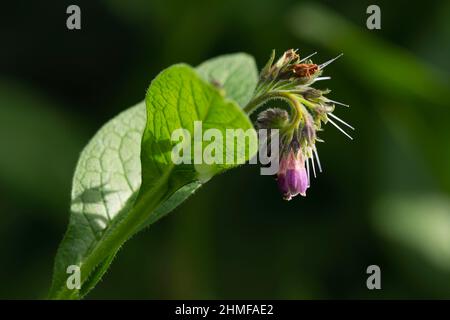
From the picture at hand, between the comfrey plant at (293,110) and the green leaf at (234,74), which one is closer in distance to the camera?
the comfrey plant at (293,110)

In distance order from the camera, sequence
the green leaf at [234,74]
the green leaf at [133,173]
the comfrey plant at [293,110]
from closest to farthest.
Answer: the green leaf at [133,173] → the comfrey plant at [293,110] → the green leaf at [234,74]

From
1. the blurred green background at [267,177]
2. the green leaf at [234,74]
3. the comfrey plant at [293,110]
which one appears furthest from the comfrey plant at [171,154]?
the blurred green background at [267,177]

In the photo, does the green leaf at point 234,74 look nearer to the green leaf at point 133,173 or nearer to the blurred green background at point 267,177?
the green leaf at point 133,173

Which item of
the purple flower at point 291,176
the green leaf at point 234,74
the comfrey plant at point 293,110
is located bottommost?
the purple flower at point 291,176

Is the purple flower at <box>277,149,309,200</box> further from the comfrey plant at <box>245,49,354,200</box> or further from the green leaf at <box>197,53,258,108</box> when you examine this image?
the green leaf at <box>197,53,258,108</box>

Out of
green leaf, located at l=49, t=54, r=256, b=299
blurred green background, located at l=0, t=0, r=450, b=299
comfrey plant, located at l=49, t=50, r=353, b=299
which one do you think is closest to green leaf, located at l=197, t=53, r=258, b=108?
green leaf, located at l=49, t=54, r=256, b=299

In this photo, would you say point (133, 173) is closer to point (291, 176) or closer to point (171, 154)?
point (171, 154)

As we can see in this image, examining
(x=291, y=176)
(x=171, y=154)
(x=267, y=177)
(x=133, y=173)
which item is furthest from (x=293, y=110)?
(x=267, y=177)
